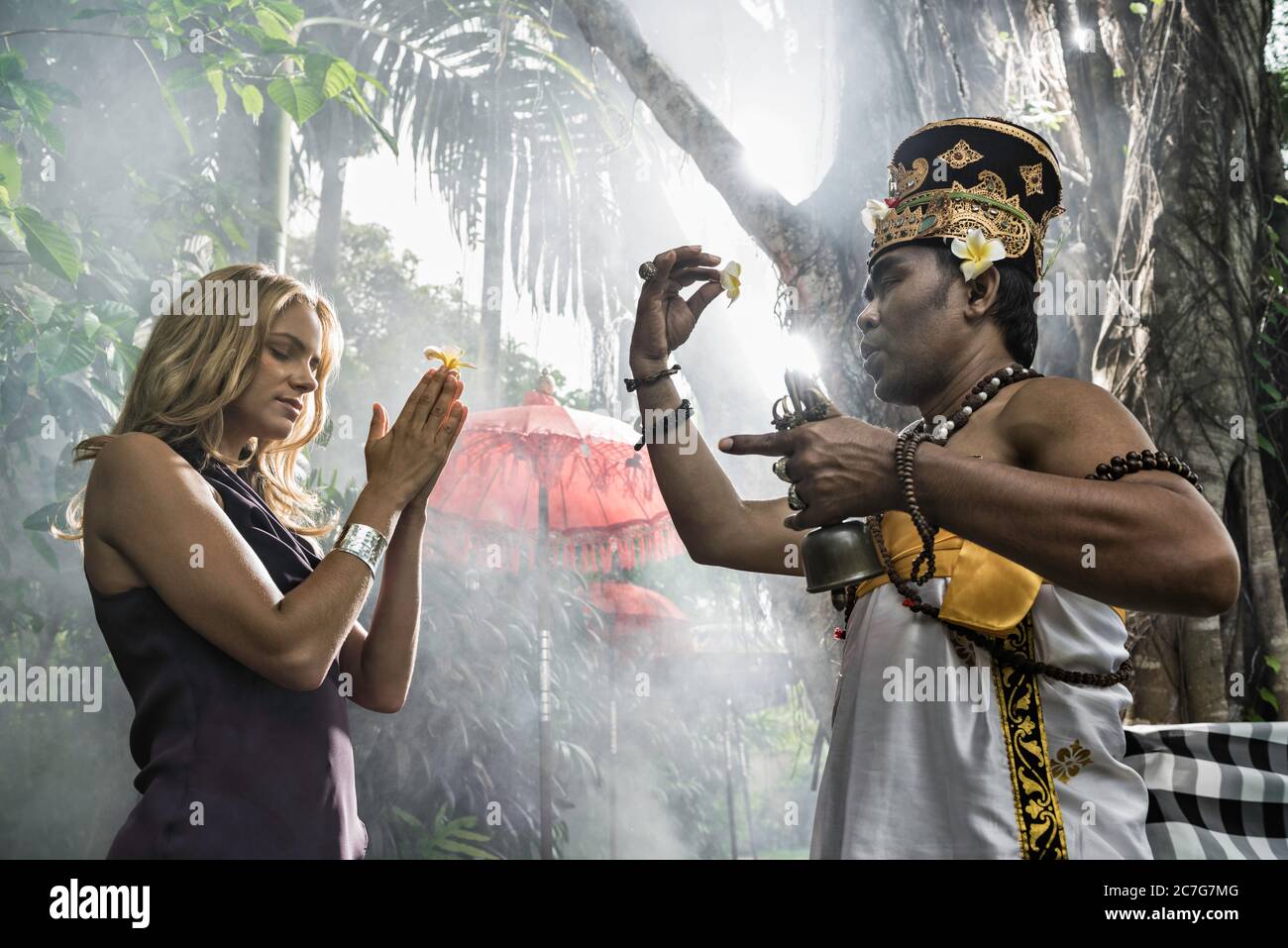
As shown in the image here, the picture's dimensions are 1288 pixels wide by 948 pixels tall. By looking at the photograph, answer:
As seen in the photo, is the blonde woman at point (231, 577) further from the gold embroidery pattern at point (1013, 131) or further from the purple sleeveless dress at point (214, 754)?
the gold embroidery pattern at point (1013, 131)

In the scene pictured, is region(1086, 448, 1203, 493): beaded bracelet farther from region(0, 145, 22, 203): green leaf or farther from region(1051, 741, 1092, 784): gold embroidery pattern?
region(0, 145, 22, 203): green leaf

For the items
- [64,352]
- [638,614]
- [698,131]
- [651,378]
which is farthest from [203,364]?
[638,614]

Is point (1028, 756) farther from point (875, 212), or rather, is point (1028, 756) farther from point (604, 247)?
point (604, 247)

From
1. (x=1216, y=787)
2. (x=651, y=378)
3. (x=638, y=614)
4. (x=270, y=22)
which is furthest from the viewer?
(x=638, y=614)

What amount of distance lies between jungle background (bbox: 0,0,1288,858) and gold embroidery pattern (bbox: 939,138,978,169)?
27 cm

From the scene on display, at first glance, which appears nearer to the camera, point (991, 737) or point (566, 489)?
point (991, 737)

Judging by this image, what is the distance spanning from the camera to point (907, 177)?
1685 mm

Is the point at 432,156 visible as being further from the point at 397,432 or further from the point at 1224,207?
the point at 397,432

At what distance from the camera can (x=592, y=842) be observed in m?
7.83

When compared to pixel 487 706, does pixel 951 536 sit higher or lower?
higher

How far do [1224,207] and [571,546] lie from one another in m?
3.33

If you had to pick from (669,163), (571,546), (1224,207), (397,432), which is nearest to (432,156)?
(669,163)

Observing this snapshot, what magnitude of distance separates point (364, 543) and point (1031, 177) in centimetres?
125

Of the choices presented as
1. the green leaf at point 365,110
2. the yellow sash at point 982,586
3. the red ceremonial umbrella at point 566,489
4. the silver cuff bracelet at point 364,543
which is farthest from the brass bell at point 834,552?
the red ceremonial umbrella at point 566,489
